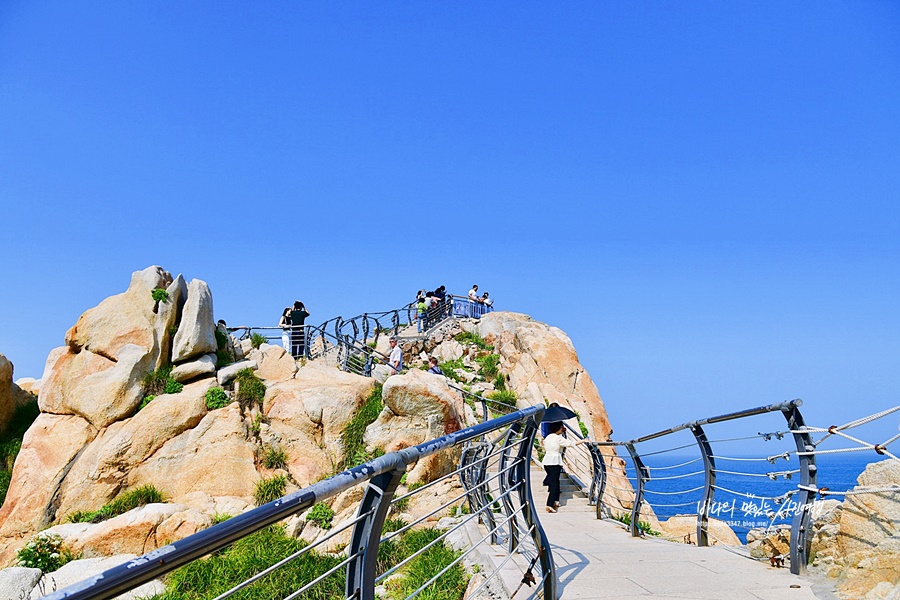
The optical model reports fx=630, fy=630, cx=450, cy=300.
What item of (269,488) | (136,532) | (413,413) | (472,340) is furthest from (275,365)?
(472,340)

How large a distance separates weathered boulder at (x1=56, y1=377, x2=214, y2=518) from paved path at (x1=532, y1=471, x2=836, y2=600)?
422 inches

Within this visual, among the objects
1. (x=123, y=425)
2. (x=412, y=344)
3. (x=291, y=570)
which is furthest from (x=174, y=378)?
(x=412, y=344)

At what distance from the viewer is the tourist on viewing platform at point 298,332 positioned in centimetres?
2056

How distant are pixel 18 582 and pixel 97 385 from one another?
641 cm

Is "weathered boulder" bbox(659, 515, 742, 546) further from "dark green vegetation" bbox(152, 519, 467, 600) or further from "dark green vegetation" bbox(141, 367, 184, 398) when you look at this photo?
"dark green vegetation" bbox(141, 367, 184, 398)

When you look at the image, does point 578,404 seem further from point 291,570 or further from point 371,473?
point 371,473

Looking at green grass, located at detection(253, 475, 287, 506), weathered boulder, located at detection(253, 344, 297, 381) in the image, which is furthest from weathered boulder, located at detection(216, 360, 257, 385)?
green grass, located at detection(253, 475, 287, 506)

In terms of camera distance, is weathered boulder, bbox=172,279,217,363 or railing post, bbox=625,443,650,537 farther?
weathered boulder, bbox=172,279,217,363

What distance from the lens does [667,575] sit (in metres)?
4.84

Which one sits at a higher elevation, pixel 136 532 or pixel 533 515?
pixel 533 515

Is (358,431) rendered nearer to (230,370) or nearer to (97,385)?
(230,370)

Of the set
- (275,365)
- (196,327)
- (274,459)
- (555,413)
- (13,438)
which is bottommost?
(274,459)

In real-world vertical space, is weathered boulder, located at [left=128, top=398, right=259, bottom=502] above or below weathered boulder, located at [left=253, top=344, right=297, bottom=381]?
below

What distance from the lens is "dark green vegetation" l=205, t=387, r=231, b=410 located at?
590 inches
